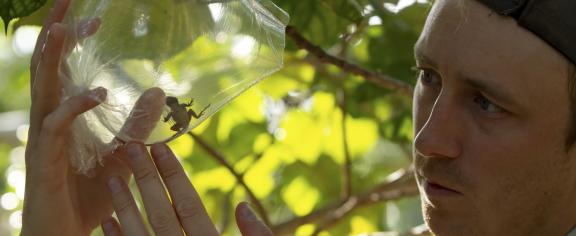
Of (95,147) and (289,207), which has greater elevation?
(95,147)

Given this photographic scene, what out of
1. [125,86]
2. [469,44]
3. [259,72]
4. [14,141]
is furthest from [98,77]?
[14,141]

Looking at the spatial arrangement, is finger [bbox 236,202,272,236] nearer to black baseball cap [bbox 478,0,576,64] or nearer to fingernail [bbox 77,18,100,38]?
fingernail [bbox 77,18,100,38]

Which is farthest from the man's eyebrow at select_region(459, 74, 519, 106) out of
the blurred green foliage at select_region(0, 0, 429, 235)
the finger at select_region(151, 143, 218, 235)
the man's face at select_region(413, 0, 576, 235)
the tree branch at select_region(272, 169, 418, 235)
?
the tree branch at select_region(272, 169, 418, 235)

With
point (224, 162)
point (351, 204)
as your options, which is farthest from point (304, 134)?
point (224, 162)

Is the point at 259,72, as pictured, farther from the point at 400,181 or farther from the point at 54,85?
the point at 400,181

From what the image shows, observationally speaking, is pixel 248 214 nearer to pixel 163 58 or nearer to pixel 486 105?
pixel 163 58

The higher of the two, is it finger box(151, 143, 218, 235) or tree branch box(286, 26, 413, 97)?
finger box(151, 143, 218, 235)
